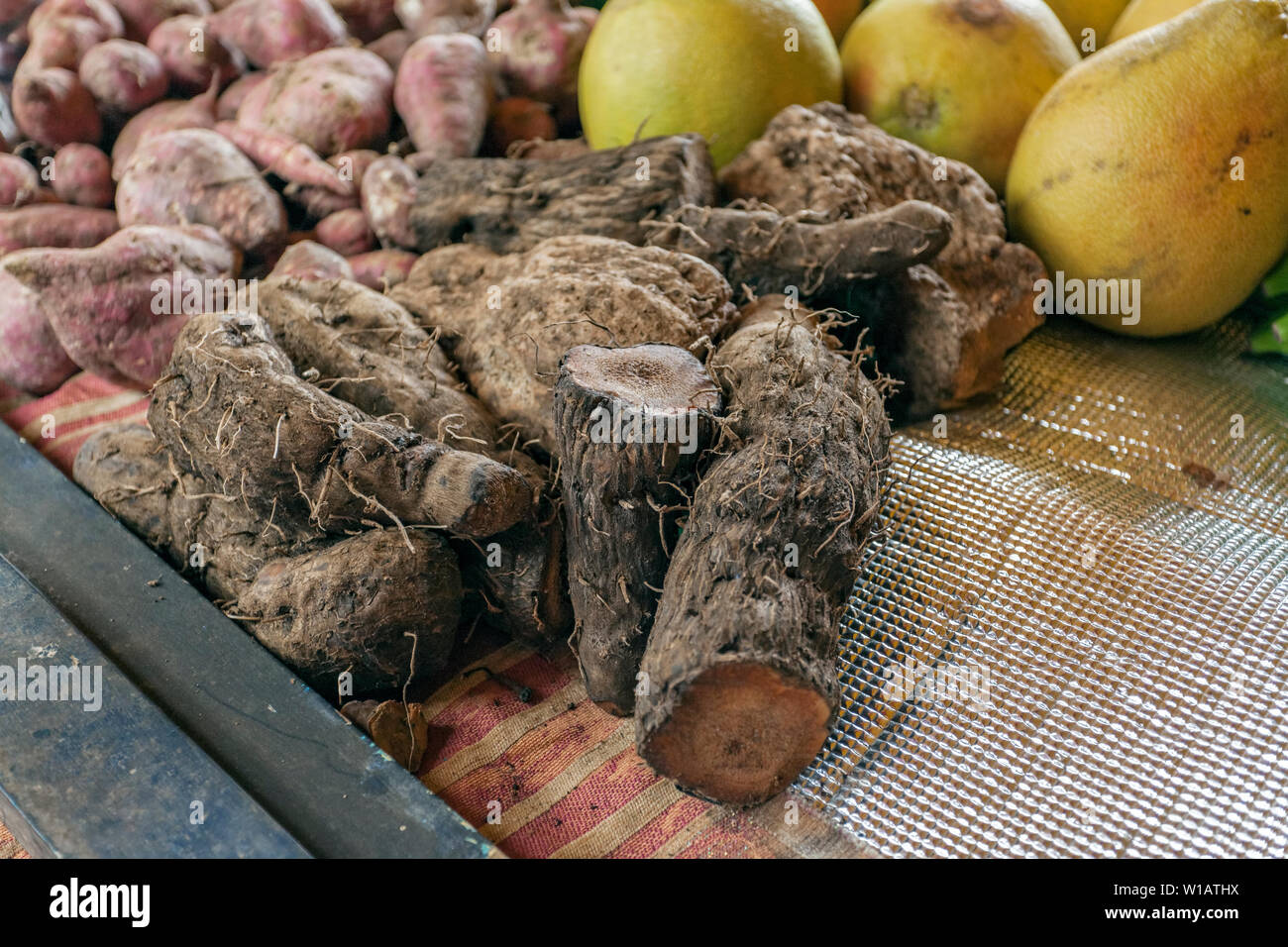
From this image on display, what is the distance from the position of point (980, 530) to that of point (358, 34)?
2214 mm

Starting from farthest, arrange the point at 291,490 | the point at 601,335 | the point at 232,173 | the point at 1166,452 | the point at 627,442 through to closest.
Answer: the point at 232,173 → the point at 1166,452 → the point at 601,335 → the point at 291,490 → the point at 627,442

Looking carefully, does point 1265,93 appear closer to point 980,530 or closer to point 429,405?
point 980,530

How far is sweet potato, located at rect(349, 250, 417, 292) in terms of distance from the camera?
209cm

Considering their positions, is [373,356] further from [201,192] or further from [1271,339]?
[1271,339]

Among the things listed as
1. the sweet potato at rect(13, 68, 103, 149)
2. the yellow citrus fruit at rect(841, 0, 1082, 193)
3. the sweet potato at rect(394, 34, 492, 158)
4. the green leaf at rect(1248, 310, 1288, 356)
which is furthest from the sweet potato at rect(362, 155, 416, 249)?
the green leaf at rect(1248, 310, 1288, 356)

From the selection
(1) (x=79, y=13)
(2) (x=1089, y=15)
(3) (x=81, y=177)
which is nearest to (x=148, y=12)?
(1) (x=79, y=13)

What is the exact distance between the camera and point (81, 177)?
2389 millimetres

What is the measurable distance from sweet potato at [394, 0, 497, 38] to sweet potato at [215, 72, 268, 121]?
42 cm

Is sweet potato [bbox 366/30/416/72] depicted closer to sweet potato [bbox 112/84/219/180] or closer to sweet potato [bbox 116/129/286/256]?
sweet potato [bbox 112/84/219/180]

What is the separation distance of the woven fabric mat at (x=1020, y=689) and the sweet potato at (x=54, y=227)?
1.64 m

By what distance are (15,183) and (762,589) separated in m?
2.25
